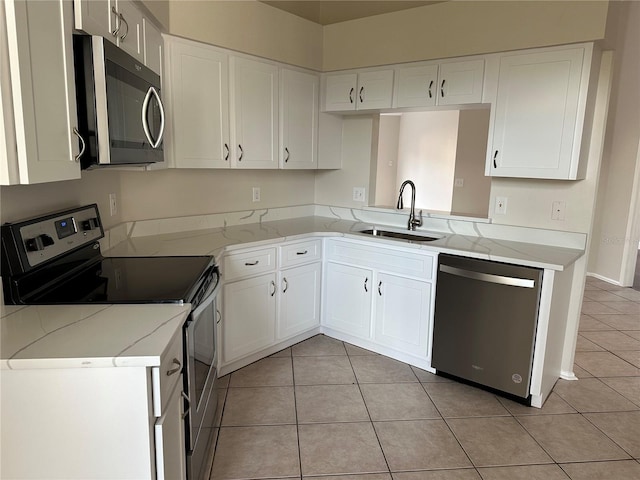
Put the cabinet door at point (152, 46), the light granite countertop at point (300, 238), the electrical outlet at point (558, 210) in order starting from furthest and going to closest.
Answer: the electrical outlet at point (558, 210) < the light granite countertop at point (300, 238) < the cabinet door at point (152, 46)

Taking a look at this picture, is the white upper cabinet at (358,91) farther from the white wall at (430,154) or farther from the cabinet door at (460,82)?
the white wall at (430,154)

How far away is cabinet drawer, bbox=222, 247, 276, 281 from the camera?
2.71m

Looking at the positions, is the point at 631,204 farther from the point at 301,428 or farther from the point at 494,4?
the point at 301,428

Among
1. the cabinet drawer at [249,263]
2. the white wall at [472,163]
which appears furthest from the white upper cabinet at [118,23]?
the white wall at [472,163]

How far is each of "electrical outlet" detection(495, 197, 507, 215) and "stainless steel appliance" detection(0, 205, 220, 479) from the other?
203 centimetres

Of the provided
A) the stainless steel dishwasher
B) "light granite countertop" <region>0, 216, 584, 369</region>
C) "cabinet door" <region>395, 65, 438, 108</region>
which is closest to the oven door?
"light granite countertop" <region>0, 216, 584, 369</region>

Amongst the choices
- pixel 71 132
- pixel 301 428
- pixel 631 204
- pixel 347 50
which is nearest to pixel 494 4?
pixel 347 50

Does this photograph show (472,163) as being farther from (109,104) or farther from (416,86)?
(109,104)

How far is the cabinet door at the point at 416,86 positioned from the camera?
309 centimetres

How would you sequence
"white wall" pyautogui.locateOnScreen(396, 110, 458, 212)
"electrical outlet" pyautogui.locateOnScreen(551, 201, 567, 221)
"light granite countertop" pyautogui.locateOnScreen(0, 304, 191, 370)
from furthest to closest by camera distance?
"white wall" pyautogui.locateOnScreen(396, 110, 458, 212), "electrical outlet" pyautogui.locateOnScreen(551, 201, 567, 221), "light granite countertop" pyautogui.locateOnScreen(0, 304, 191, 370)

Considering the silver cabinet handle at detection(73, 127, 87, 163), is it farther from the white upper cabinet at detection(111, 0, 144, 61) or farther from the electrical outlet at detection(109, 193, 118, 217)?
the electrical outlet at detection(109, 193, 118, 217)

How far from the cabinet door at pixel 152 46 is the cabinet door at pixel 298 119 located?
1054 mm

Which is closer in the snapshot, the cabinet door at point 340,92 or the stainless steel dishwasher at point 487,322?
the stainless steel dishwasher at point 487,322

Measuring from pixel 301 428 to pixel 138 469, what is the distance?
1252 mm
